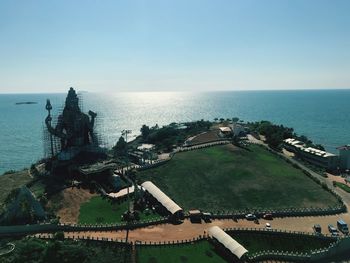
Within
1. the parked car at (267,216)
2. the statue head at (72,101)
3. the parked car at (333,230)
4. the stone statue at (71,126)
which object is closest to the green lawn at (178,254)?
the parked car at (267,216)

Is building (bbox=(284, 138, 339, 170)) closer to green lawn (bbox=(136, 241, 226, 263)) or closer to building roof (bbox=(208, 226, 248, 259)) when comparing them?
building roof (bbox=(208, 226, 248, 259))

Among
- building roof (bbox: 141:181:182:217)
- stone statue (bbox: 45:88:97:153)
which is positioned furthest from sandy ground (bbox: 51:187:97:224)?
stone statue (bbox: 45:88:97:153)

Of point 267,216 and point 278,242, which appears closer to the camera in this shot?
point 278,242

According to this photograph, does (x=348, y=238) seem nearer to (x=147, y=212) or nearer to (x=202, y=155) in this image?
(x=147, y=212)

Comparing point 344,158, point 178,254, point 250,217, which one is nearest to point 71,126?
point 250,217

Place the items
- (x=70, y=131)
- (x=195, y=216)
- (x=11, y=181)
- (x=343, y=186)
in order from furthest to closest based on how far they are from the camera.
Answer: (x=70, y=131)
(x=343, y=186)
(x=11, y=181)
(x=195, y=216)

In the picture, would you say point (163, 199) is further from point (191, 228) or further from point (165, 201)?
point (191, 228)

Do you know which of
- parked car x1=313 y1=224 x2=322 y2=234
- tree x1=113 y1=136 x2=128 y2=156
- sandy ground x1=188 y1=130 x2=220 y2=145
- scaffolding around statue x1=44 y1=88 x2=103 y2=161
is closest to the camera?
parked car x1=313 y1=224 x2=322 y2=234
